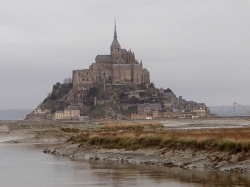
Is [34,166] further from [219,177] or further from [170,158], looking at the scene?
[219,177]

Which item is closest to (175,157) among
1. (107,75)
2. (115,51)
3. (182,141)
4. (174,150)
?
(174,150)

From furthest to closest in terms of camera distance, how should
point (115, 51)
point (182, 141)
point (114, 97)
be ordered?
point (115, 51)
point (114, 97)
point (182, 141)

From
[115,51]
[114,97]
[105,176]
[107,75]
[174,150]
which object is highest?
[115,51]

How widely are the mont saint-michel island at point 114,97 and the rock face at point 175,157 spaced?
114838mm

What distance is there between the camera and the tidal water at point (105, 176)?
22438 mm

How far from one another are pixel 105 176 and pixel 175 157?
15.9 feet

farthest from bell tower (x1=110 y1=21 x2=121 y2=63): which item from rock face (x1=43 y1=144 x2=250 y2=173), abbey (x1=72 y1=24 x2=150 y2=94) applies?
rock face (x1=43 y1=144 x2=250 y2=173)

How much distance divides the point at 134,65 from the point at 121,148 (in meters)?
131

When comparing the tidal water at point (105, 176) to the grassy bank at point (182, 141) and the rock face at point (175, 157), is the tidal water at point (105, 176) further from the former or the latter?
the grassy bank at point (182, 141)

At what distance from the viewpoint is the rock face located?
81.8 ft

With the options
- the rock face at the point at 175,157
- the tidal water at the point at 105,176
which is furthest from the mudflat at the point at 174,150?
the tidal water at the point at 105,176

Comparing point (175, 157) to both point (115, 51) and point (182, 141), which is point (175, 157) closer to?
point (182, 141)

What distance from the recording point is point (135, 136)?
35.1 m

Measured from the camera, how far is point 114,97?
521 feet
